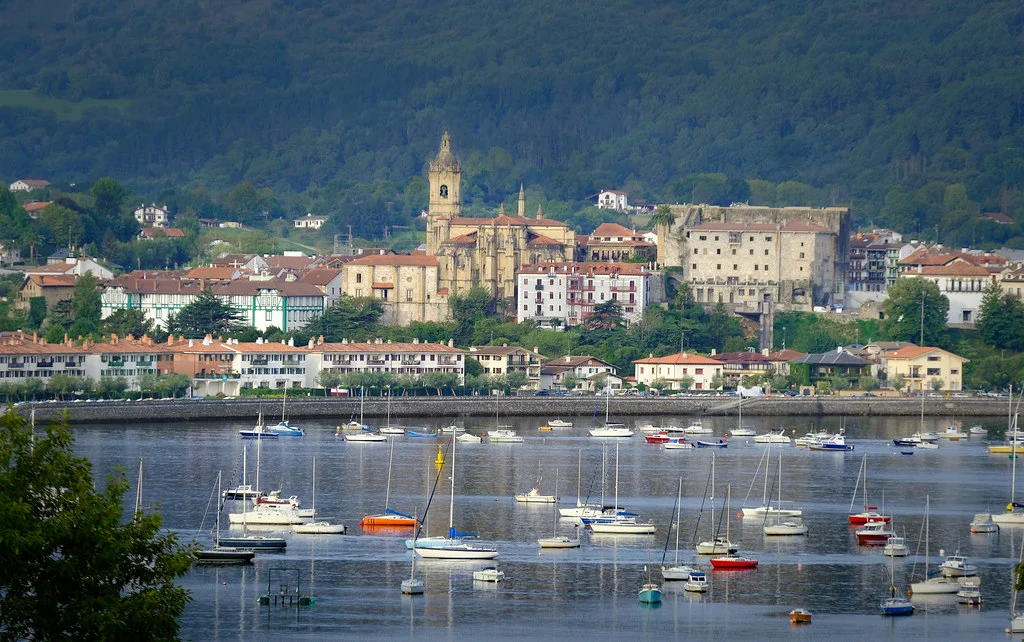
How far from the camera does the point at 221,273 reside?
9769 centimetres

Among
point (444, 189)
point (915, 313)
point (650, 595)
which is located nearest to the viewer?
point (650, 595)

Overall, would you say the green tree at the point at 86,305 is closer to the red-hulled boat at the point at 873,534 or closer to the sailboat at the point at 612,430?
the sailboat at the point at 612,430

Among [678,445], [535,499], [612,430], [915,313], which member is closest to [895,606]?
[535,499]

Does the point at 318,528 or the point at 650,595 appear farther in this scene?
the point at 318,528

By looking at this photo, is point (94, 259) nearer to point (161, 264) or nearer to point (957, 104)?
point (161, 264)

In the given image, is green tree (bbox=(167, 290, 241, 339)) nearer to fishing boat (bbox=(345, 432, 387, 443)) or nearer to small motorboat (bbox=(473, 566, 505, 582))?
fishing boat (bbox=(345, 432, 387, 443))

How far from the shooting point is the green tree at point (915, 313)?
3521 inches

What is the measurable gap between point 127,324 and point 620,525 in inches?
1760

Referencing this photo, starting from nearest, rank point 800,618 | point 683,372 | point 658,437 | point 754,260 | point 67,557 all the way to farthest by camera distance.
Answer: point 67,557, point 800,618, point 658,437, point 683,372, point 754,260

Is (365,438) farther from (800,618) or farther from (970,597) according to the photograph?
(800,618)

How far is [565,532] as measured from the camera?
47219 mm

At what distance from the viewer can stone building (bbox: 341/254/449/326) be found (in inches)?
3632

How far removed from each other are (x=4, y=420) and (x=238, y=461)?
124ft

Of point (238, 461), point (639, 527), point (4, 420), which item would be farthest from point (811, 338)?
point (4, 420)
